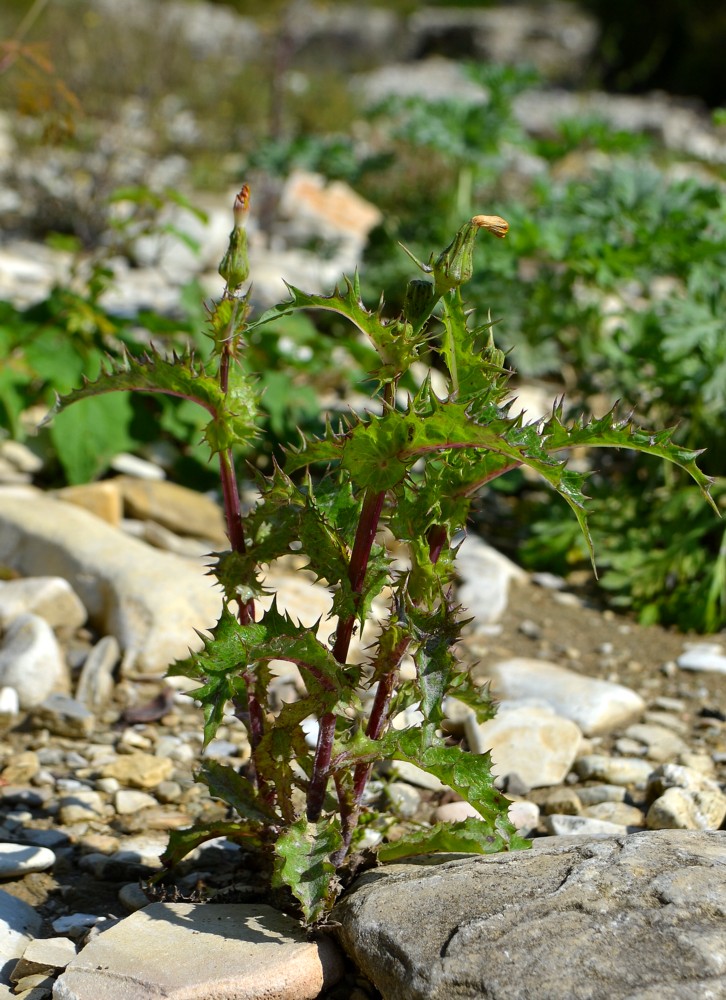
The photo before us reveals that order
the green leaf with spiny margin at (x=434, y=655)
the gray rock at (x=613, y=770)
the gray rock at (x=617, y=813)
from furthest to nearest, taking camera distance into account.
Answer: the gray rock at (x=613, y=770)
the gray rock at (x=617, y=813)
the green leaf with spiny margin at (x=434, y=655)

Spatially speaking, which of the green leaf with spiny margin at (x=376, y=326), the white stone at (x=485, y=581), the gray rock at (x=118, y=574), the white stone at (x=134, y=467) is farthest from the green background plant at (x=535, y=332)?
the green leaf with spiny margin at (x=376, y=326)

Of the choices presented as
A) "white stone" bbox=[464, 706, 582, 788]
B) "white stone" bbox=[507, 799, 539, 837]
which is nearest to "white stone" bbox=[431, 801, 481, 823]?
"white stone" bbox=[507, 799, 539, 837]

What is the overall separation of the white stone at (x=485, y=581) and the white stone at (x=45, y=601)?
4.11ft

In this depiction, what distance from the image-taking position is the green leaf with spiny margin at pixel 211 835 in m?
2.16

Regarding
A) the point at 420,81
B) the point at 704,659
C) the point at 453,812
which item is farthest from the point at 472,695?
the point at 420,81

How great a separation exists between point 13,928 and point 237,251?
4.43 feet

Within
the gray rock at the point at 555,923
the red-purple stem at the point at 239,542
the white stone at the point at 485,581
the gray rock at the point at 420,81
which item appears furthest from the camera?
the gray rock at the point at 420,81

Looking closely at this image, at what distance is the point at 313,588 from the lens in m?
3.69

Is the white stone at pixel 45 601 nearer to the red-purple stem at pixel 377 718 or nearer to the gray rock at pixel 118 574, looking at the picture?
the gray rock at pixel 118 574

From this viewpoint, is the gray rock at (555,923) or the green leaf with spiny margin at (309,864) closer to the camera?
the gray rock at (555,923)

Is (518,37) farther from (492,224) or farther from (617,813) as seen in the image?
(492,224)

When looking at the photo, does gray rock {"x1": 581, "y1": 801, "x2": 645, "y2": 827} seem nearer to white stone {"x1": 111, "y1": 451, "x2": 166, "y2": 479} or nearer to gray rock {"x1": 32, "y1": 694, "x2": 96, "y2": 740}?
gray rock {"x1": 32, "y1": 694, "x2": 96, "y2": 740}

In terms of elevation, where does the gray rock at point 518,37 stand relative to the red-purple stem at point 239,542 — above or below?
above

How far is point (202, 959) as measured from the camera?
189 centimetres
